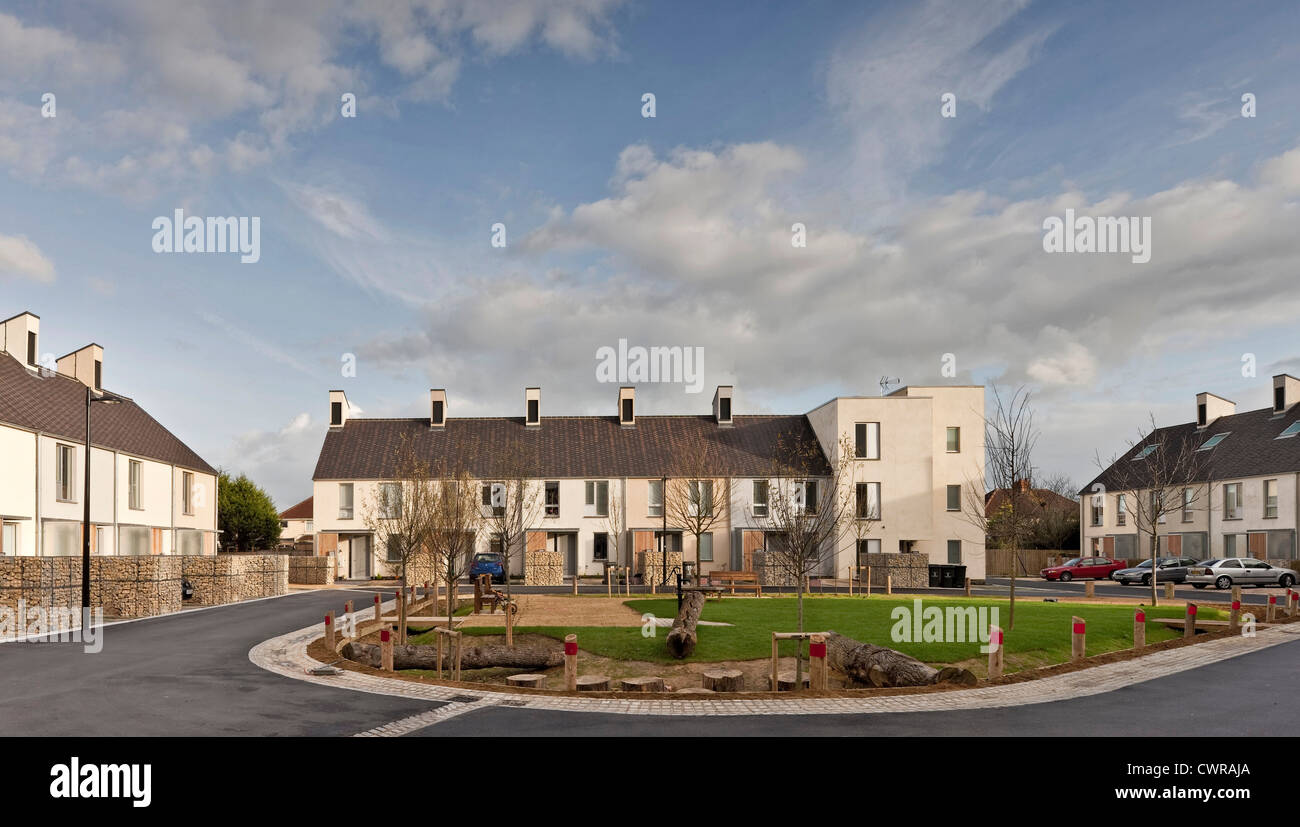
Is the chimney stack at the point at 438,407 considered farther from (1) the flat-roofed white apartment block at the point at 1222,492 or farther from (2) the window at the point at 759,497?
(1) the flat-roofed white apartment block at the point at 1222,492

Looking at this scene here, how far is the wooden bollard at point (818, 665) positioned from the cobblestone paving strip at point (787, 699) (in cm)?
49

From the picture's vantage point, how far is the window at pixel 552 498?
5438 cm

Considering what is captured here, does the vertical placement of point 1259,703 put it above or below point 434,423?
below

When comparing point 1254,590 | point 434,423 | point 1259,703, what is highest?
point 434,423

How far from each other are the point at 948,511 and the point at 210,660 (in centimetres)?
4068

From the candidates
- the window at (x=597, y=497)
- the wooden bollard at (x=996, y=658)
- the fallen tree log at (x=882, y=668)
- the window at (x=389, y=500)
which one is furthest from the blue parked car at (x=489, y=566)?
the wooden bollard at (x=996, y=658)

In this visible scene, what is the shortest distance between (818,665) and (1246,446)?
51.8 m

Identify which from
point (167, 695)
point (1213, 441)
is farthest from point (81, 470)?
point (1213, 441)

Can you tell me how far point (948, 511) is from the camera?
5119cm

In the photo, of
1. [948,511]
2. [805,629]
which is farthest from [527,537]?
[805,629]

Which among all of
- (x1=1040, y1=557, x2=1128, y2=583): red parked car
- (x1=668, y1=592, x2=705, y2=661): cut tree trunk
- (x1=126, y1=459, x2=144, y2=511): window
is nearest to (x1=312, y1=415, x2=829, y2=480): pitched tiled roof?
(x1=126, y1=459, x2=144, y2=511): window

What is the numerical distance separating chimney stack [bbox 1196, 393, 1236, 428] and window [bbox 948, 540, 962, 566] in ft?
76.0
